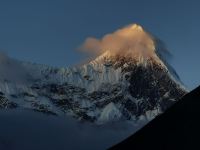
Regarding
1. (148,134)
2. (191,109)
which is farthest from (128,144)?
(191,109)

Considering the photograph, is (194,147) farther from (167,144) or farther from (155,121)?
(155,121)

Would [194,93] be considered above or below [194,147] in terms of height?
above

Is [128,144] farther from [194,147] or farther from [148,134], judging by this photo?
[194,147]

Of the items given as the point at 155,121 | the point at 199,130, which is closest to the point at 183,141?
the point at 199,130

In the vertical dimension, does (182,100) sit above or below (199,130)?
above

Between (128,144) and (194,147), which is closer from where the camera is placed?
(194,147)

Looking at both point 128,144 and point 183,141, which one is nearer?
point 183,141
